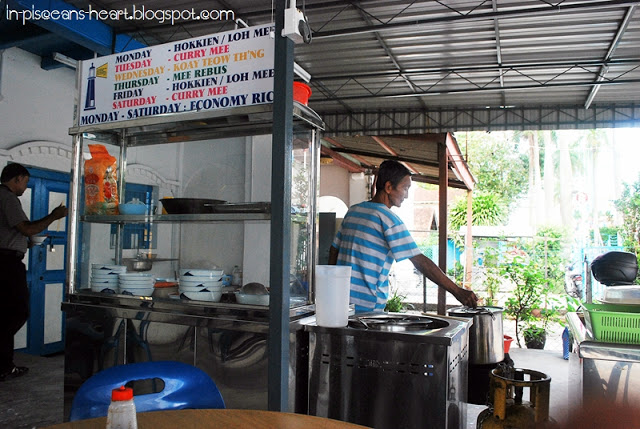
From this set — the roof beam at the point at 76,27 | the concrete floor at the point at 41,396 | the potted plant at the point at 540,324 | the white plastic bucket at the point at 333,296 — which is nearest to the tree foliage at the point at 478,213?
the potted plant at the point at 540,324

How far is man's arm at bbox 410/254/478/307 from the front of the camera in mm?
2678

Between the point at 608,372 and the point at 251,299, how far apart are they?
1646mm

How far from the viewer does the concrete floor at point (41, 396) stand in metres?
3.64

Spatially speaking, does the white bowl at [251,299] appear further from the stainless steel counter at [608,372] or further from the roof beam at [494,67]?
the roof beam at [494,67]

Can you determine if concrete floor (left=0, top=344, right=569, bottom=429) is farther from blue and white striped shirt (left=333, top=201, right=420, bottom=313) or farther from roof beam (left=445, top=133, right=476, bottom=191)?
roof beam (left=445, top=133, right=476, bottom=191)

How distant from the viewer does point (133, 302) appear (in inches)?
109

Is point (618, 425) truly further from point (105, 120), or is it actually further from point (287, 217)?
point (105, 120)

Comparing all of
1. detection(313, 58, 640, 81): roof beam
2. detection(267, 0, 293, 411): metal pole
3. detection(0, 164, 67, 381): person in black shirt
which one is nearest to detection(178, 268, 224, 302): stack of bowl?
detection(267, 0, 293, 411): metal pole

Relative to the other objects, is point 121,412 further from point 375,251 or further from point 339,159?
point 339,159

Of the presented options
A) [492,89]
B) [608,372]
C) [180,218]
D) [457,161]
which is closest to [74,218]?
[180,218]

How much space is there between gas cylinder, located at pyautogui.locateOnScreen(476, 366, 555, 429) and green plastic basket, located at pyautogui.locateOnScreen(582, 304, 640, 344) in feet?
1.28

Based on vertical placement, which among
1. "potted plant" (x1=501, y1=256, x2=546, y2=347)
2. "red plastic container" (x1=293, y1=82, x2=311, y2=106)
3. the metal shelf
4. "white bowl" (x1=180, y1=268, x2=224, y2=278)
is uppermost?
"red plastic container" (x1=293, y1=82, x2=311, y2=106)

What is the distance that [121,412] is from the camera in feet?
3.22

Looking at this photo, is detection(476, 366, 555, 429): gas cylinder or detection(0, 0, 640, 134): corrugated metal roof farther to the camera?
detection(0, 0, 640, 134): corrugated metal roof
